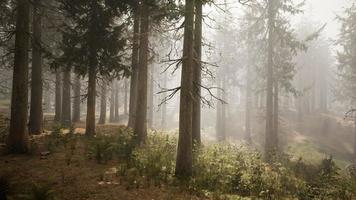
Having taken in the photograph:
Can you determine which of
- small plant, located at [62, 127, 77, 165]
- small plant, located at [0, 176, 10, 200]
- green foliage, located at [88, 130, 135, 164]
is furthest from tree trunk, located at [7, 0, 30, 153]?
small plant, located at [0, 176, 10, 200]

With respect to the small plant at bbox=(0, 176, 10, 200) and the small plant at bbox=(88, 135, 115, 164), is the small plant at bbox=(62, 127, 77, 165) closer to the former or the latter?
the small plant at bbox=(88, 135, 115, 164)

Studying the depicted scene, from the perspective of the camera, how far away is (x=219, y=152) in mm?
16156

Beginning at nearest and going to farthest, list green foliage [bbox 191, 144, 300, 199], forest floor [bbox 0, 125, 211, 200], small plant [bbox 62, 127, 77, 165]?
forest floor [bbox 0, 125, 211, 200], green foliage [bbox 191, 144, 300, 199], small plant [bbox 62, 127, 77, 165]

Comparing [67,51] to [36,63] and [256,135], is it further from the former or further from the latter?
[256,135]

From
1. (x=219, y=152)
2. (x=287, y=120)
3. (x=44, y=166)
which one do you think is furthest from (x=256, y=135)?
(x=44, y=166)

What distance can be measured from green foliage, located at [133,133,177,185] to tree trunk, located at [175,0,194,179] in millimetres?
604

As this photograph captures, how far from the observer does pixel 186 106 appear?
444 inches

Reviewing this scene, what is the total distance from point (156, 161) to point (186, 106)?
9.71 ft

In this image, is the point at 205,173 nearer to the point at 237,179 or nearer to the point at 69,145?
the point at 237,179

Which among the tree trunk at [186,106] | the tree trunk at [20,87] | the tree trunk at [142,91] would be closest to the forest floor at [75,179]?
the tree trunk at [20,87]

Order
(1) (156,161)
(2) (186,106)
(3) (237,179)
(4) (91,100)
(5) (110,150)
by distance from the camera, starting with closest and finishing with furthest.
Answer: (2) (186,106) → (3) (237,179) → (1) (156,161) → (5) (110,150) → (4) (91,100)

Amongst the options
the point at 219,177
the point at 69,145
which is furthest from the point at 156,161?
the point at 69,145

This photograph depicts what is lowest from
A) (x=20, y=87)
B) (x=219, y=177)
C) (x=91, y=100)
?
(x=219, y=177)

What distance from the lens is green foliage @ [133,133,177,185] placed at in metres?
11.3
